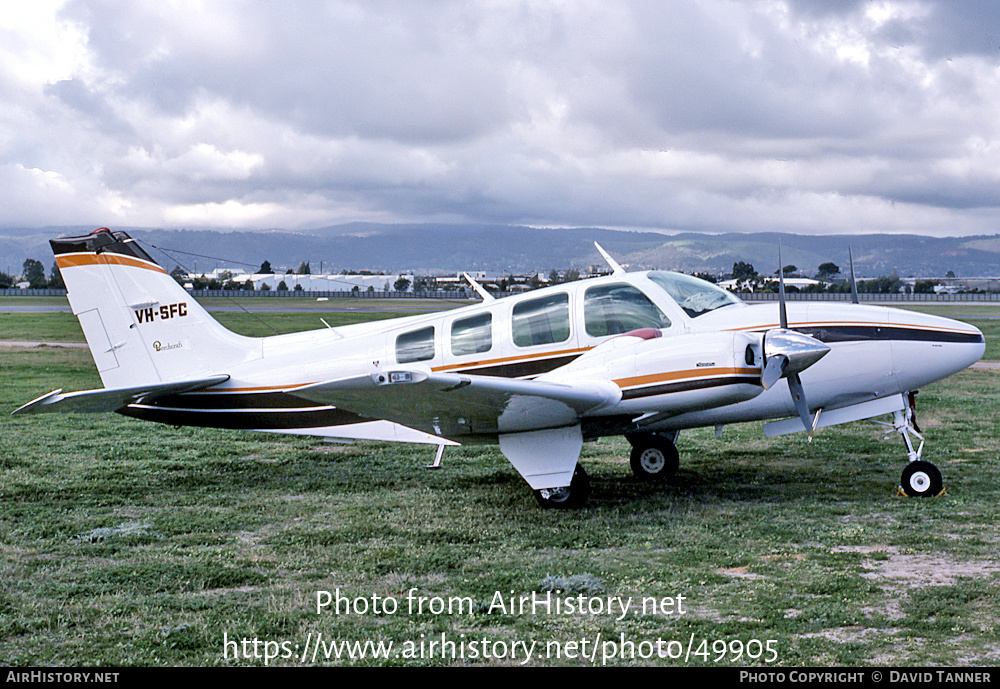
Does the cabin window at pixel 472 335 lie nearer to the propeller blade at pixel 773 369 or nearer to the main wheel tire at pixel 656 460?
the main wheel tire at pixel 656 460

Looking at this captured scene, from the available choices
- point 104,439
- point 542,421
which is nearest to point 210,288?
point 104,439

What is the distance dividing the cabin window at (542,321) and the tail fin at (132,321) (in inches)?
148

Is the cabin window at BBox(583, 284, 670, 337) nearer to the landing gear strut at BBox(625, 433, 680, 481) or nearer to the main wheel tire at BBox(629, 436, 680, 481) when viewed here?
the landing gear strut at BBox(625, 433, 680, 481)

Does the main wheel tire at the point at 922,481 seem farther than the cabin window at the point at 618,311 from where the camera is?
No

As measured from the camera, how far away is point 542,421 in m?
9.62

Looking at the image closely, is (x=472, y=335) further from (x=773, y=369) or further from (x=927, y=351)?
(x=927, y=351)

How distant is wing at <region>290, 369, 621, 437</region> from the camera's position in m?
8.20

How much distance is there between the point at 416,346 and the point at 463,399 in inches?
93.3

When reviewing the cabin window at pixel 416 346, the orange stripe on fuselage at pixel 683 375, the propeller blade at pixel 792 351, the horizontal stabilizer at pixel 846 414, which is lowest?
the horizontal stabilizer at pixel 846 414

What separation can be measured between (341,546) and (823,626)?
4524 mm

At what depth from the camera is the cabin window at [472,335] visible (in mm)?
10820

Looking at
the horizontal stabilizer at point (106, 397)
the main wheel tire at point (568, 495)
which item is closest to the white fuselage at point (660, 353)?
the horizontal stabilizer at point (106, 397)

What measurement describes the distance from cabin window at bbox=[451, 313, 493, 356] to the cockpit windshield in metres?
2.15
